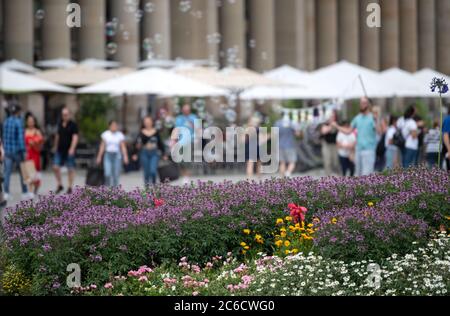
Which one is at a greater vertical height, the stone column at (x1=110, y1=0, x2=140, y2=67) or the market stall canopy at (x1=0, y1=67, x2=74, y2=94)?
the stone column at (x1=110, y1=0, x2=140, y2=67)

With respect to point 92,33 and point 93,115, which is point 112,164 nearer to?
point 93,115

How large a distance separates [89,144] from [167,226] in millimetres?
23732

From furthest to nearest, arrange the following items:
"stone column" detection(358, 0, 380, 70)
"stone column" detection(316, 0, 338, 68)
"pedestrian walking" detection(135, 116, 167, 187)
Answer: "stone column" detection(358, 0, 380, 70) < "stone column" detection(316, 0, 338, 68) < "pedestrian walking" detection(135, 116, 167, 187)

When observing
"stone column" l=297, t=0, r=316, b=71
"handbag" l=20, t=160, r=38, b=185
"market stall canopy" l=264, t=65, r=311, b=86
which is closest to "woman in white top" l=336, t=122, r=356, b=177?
"handbag" l=20, t=160, r=38, b=185

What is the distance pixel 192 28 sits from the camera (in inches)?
1879

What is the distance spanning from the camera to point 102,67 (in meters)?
40.0

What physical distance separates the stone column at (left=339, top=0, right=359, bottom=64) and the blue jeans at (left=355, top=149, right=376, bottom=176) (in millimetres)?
35607

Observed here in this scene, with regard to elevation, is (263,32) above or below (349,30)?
below

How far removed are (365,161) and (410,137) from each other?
2504 mm

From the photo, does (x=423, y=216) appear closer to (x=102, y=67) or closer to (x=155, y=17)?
(x=102, y=67)

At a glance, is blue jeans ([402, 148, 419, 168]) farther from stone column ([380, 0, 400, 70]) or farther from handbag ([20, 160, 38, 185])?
stone column ([380, 0, 400, 70])

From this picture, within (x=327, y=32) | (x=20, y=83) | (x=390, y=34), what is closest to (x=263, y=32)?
(x=327, y=32)

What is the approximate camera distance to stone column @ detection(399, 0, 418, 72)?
61750mm
